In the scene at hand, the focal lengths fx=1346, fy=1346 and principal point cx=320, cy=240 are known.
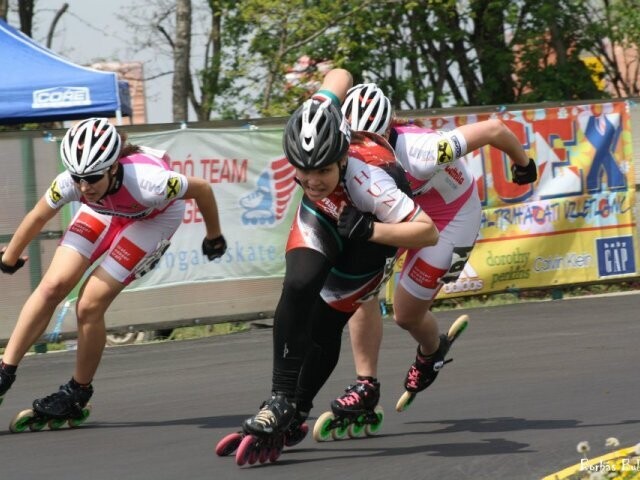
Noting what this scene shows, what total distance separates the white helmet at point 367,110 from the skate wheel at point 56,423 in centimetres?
246

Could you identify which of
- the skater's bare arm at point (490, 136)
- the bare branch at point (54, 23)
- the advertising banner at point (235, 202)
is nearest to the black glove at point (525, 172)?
the skater's bare arm at point (490, 136)

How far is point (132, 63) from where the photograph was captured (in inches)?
1032

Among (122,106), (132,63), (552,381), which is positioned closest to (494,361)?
(552,381)

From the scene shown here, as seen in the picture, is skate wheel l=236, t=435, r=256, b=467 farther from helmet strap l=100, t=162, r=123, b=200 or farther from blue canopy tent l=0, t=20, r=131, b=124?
blue canopy tent l=0, t=20, r=131, b=124

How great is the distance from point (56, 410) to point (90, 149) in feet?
5.08

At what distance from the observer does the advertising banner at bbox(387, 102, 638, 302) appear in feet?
46.1

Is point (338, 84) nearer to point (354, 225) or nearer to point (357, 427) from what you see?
point (354, 225)

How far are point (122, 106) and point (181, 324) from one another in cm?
288

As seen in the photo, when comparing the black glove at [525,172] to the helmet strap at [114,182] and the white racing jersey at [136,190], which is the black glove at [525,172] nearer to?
the white racing jersey at [136,190]

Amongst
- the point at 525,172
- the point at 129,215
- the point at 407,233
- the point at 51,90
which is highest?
the point at 407,233

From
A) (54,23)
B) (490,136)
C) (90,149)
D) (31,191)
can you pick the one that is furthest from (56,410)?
(54,23)

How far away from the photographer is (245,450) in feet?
20.3

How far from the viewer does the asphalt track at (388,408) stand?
6.41 meters

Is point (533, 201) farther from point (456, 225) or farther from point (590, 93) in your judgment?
point (590, 93)
